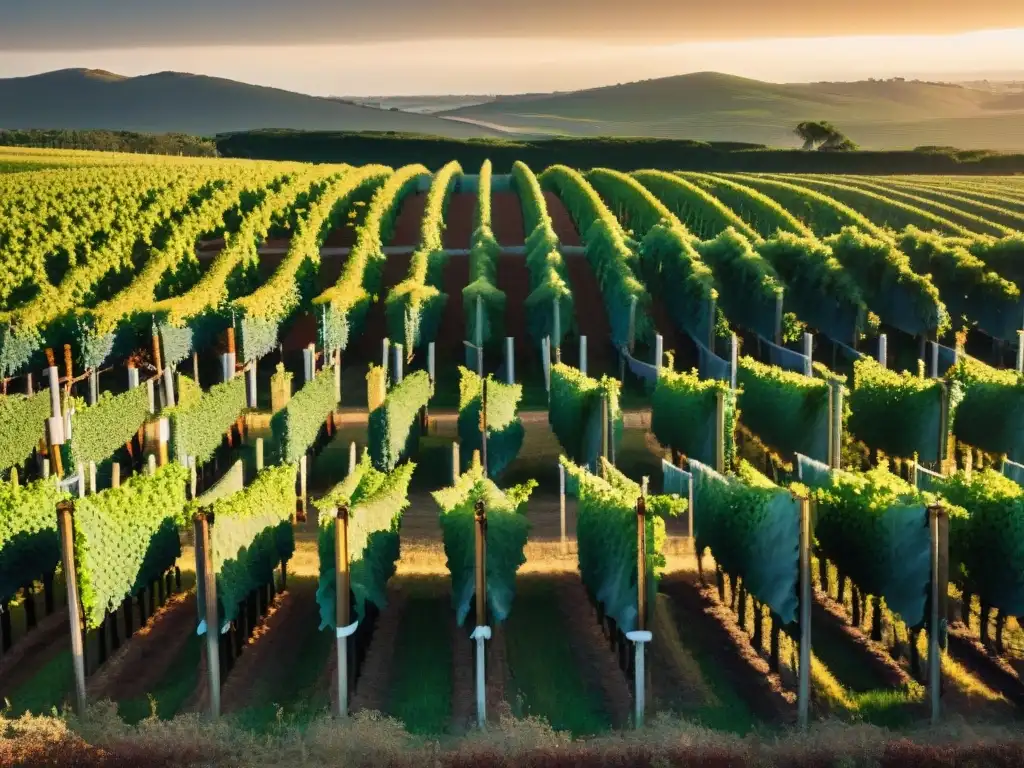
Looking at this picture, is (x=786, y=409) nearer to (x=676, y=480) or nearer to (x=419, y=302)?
(x=676, y=480)

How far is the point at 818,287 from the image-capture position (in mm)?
39281

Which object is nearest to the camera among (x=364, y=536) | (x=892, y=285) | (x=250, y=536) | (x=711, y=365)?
(x=364, y=536)

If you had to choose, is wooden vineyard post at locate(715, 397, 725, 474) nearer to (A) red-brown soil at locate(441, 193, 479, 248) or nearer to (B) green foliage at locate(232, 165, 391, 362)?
(B) green foliage at locate(232, 165, 391, 362)

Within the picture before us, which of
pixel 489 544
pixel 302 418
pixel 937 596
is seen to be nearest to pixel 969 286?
pixel 302 418

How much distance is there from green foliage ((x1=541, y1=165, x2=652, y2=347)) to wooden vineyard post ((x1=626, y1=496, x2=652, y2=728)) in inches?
824

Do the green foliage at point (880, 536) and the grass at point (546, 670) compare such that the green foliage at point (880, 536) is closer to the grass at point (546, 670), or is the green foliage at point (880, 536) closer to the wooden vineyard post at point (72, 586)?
the grass at point (546, 670)

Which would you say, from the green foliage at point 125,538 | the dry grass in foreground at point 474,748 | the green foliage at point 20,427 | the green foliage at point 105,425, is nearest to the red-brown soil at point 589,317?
the green foliage at point 105,425

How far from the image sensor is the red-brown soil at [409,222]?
177ft

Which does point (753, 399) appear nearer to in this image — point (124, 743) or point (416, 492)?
point (416, 492)

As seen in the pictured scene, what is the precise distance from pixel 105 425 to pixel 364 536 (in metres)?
10.3

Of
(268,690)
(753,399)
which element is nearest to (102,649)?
(268,690)

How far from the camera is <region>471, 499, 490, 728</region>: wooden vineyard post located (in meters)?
15.4

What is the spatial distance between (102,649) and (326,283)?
29530 millimetres

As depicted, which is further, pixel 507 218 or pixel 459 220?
pixel 507 218
